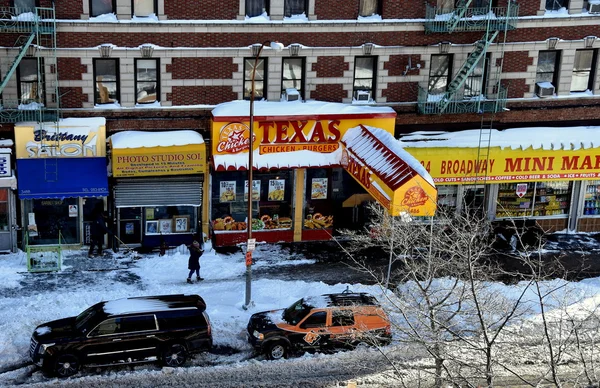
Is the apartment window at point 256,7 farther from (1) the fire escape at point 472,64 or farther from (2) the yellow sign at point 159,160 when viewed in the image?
(1) the fire escape at point 472,64

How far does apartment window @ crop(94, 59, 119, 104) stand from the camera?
2961 cm

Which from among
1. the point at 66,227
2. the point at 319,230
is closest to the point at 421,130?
the point at 319,230

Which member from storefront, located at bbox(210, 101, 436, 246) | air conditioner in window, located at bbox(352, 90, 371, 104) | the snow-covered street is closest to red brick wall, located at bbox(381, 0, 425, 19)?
air conditioner in window, located at bbox(352, 90, 371, 104)

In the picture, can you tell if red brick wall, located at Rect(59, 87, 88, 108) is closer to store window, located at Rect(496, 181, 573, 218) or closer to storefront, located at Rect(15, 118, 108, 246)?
storefront, located at Rect(15, 118, 108, 246)

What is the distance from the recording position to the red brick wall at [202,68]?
30.0 metres

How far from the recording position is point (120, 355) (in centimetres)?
Result: 2216


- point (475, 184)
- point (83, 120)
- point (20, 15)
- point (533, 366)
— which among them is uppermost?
point (20, 15)

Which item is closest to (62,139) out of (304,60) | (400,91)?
(304,60)

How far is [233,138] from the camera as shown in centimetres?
2994

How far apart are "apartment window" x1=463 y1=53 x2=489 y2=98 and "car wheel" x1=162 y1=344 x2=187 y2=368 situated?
1617 centimetres

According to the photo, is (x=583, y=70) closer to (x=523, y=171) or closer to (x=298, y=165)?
(x=523, y=171)

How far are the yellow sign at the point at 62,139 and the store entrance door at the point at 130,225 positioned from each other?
255 centimetres

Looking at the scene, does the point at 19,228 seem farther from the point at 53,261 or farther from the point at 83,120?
the point at 83,120

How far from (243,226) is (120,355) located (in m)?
10.8
